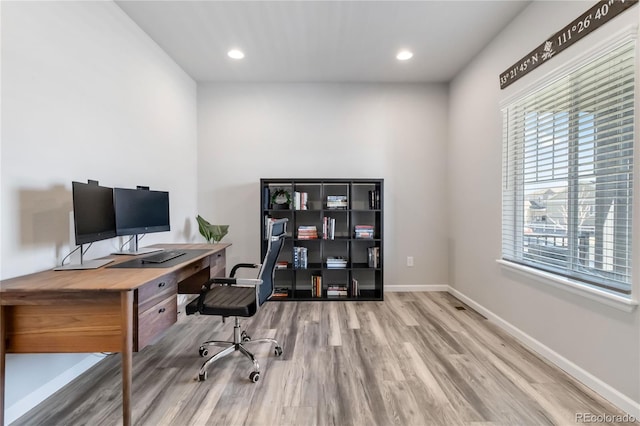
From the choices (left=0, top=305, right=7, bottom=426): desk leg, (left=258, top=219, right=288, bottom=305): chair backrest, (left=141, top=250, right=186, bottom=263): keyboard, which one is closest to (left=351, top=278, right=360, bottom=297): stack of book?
(left=258, top=219, right=288, bottom=305): chair backrest

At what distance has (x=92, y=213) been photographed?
1.69m

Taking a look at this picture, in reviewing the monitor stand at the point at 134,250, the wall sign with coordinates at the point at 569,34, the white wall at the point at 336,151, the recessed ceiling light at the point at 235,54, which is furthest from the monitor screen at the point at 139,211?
the wall sign with coordinates at the point at 569,34

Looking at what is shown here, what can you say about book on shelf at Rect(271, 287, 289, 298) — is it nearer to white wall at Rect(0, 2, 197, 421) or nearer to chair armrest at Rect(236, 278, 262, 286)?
white wall at Rect(0, 2, 197, 421)

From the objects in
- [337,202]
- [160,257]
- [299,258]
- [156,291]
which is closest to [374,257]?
[337,202]

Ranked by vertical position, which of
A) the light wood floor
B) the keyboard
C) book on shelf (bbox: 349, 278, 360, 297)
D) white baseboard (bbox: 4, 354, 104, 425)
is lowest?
the light wood floor

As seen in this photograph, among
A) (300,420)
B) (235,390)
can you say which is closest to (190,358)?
(235,390)

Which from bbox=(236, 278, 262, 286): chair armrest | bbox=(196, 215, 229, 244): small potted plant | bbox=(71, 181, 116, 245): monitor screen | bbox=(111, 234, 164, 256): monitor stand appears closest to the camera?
bbox=(71, 181, 116, 245): monitor screen

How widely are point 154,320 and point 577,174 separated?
2.92 meters

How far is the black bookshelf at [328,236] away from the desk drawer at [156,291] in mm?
1640

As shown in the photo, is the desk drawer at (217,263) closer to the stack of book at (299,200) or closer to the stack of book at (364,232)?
the stack of book at (299,200)

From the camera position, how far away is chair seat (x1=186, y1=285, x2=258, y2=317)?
5.88 ft

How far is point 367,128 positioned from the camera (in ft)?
12.0

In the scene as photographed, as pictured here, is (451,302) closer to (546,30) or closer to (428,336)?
(428,336)

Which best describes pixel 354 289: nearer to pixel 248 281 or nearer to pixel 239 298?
pixel 239 298
